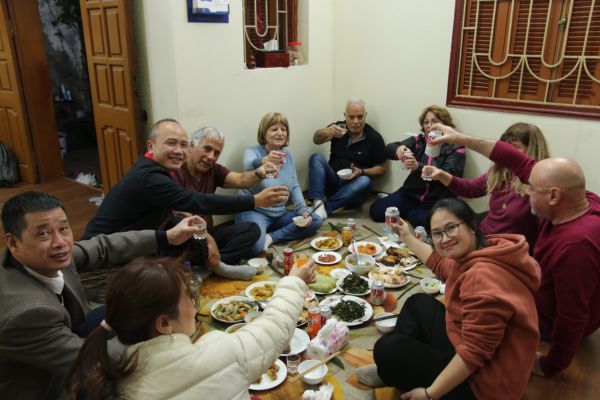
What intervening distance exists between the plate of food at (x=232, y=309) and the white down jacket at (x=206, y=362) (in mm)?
1188

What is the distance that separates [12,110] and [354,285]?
4.51m

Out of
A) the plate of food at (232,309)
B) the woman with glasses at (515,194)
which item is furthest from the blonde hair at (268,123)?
the woman with glasses at (515,194)

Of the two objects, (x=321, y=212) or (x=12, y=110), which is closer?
(x=321, y=212)

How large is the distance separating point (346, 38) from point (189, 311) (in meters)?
4.04

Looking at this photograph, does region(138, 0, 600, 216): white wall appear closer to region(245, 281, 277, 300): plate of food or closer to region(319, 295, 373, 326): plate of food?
region(245, 281, 277, 300): plate of food

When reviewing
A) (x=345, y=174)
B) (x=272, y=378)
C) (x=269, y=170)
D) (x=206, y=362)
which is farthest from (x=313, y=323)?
(x=345, y=174)

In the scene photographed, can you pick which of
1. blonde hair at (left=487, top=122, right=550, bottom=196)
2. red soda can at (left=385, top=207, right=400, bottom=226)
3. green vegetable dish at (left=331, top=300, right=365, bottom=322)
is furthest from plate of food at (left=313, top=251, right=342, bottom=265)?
blonde hair at (left=487, top=122, right=550, bottom=196)

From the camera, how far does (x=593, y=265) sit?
81.1 inches

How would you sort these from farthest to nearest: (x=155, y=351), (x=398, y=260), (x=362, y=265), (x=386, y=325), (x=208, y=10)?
(x=208, y=10) → (x=398, y=260) → (x=362, y=265) → (x=386, y=325) → (x=155, y=351)

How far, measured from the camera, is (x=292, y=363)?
2.23 meters

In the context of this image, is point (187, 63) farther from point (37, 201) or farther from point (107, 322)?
point (107, 322)

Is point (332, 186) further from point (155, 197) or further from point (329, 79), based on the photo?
point (155, 197)

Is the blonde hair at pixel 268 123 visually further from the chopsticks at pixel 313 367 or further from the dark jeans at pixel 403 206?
the chopsticks at pixel 313 367

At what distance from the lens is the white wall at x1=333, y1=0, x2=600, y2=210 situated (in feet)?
12.2
